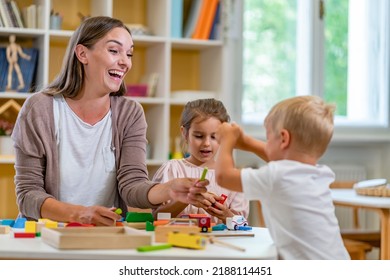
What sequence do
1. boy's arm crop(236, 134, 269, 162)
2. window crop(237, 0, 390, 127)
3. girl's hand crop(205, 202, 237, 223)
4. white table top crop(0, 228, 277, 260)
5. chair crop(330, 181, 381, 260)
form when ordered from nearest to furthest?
1. white table top crop(0, 228, 277, 260)
2. boy's arm crop(236, 134, 269, 162)
3. girl's hand crop(205, 202, 237, 223)
4. chair crop(330, 181, 381, 260)
5. window crop(237, 0, 390, 127)

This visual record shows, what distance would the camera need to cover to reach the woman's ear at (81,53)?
7.22ft

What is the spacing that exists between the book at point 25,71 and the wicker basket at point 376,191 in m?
1.61

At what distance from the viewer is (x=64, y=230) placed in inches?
60.2

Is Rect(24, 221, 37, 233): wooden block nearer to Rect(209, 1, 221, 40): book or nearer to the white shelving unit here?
the white shelving unit

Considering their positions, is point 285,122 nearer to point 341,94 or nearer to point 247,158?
point 247,158

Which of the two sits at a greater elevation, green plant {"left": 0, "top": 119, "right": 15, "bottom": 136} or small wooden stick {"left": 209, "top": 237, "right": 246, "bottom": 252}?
green plant {"left": 0, "top": 119, "right": 15, "bottom": 136}

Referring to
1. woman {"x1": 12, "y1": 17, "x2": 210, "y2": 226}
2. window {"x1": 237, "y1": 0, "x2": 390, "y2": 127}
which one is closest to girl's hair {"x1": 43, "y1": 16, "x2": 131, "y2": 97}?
woman {"x1": 12, "y1": 17, "x2": 210, "y2": 226}

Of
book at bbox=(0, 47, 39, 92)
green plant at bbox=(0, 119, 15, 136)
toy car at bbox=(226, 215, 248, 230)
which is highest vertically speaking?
book at bbox=(0, 47, 39, 92)

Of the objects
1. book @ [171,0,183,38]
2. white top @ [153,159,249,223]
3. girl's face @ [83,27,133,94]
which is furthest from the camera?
book @ [171,0,183,38]

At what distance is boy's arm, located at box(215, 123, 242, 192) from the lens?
1583mm

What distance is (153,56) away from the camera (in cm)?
387

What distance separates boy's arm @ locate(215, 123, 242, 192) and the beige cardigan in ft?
1.42

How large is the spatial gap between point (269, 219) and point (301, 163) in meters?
0.14

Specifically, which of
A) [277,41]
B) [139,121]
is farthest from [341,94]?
[139,121]
